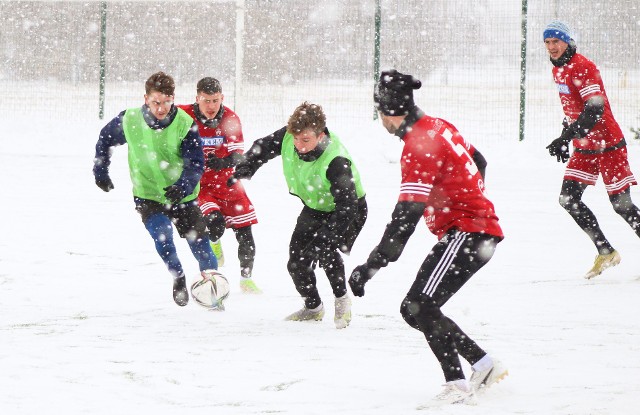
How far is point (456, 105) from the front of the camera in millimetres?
18328

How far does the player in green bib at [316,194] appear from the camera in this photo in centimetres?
601

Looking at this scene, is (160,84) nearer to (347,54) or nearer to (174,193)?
(174,193)

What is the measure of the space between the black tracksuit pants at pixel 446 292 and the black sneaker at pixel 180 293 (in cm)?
227

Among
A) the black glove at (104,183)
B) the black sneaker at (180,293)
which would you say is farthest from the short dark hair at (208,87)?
the black sneaker at (180,293)

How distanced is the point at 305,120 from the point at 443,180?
1.41 metres

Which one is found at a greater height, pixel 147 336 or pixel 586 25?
pixel 586 25

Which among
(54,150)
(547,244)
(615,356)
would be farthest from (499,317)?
(54,150)

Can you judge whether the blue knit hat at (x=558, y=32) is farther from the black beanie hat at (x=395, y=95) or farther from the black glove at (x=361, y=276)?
the black glove at (x=361, y=276)

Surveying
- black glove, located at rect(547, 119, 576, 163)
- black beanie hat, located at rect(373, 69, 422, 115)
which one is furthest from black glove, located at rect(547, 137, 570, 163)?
black beanie hat, located at rect(373, 69, 422, 115)

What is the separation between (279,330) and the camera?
6.45 metres

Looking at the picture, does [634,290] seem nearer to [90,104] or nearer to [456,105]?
[456,105]

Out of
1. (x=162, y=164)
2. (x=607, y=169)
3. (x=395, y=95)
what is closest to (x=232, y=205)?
(x=162, y=164)

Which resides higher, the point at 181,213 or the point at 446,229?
the point at 446,229

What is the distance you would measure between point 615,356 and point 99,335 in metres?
3.05
